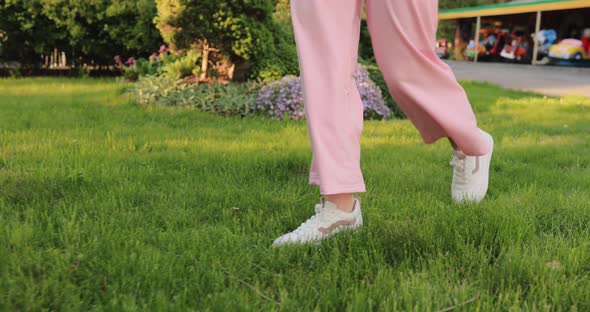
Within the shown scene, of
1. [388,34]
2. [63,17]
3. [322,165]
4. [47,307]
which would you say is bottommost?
[47,307]

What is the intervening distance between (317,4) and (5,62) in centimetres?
936

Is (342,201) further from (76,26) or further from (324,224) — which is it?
(76,26)

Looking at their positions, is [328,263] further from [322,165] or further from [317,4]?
[317,4]

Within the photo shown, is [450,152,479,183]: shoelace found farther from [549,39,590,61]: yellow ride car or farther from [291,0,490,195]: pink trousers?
[549,39,590,61]: yellow ride car

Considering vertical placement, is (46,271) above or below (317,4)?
below

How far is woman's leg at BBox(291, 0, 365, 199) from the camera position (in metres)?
1.90

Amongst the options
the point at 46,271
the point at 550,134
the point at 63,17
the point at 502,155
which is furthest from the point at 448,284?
the point at 63,17

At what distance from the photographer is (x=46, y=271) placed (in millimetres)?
1570

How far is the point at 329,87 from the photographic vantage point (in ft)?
6.32

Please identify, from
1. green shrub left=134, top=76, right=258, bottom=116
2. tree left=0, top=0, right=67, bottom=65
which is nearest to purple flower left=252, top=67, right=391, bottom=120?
green shrub left=134, top=76, right=258, bottom=116

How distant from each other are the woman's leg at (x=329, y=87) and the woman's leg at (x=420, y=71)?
159 millimetres

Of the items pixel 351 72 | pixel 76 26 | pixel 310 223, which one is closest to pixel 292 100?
pixel 351 72

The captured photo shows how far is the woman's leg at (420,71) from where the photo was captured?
204 cm

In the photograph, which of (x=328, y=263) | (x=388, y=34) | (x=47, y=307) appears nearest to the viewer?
(x=47, y=307)
